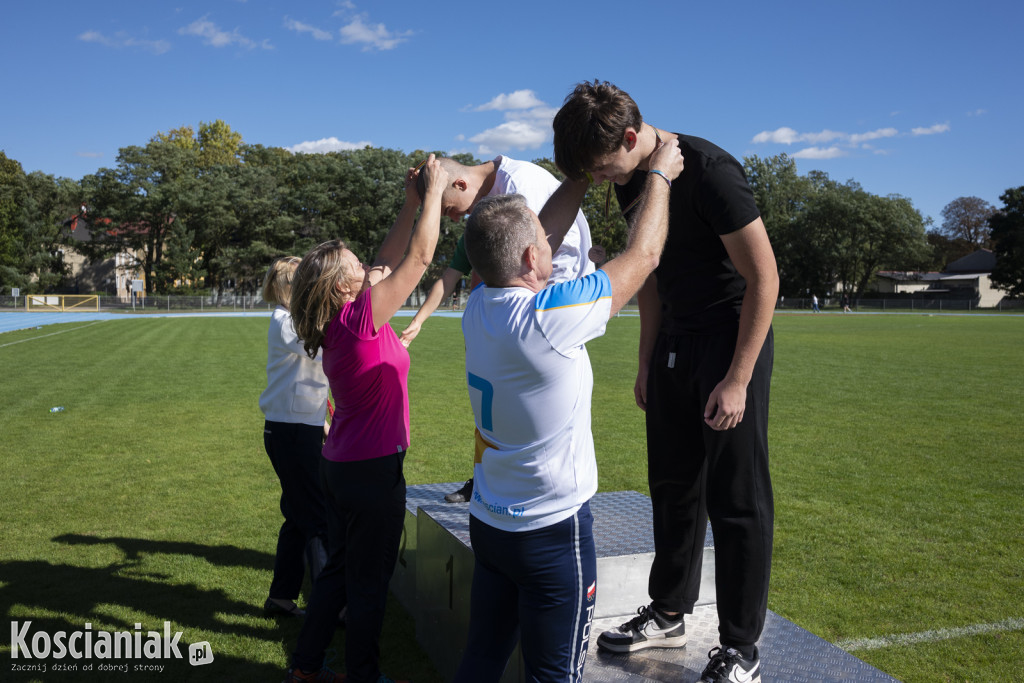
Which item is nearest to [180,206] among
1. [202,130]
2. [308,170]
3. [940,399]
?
[308,170]

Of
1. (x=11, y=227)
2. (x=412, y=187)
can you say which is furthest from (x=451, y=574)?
(x=11, y=227)

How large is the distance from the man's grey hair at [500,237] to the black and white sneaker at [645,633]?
167 centimetres

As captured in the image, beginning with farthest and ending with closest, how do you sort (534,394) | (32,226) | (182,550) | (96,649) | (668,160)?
(32,226) → (182,550) → (96,649) → (668,160) → (534,394)

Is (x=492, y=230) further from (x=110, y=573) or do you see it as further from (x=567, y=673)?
(x=110, y=573)

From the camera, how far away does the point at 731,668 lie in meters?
2.57

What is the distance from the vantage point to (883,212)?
70.9 metres

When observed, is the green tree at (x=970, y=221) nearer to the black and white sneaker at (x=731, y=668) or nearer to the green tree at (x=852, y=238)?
the green tree at (x=852, y=238)

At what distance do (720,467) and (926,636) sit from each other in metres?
2.19

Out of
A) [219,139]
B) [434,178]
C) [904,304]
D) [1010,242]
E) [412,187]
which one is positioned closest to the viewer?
[434,178]

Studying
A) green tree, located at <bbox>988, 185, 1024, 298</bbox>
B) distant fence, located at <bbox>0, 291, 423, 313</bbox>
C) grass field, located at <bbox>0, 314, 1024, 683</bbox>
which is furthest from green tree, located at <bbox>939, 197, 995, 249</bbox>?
grass field, located at <bbox>0, 314, 1024, 683</bbox>

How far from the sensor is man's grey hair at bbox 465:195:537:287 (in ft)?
6.88

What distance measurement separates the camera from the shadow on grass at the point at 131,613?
3.56 m

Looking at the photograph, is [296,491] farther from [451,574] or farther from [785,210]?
[785,210]

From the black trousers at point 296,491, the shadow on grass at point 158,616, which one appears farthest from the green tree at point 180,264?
the black trousers at point 296,491
